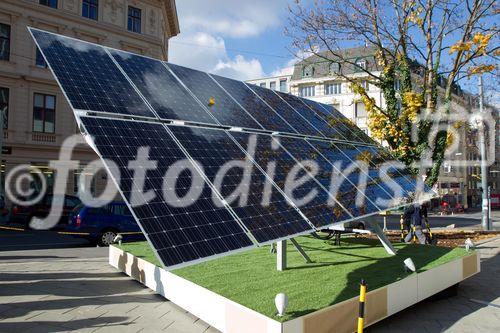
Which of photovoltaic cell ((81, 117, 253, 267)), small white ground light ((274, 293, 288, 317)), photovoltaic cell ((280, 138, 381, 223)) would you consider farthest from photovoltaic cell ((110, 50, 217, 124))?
small white ground light ((274, 293, 288, 317))

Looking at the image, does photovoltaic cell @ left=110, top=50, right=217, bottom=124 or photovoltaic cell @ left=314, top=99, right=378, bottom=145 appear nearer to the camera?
photovoltaic cell @ left=110, top=50, right=217, bottom=124

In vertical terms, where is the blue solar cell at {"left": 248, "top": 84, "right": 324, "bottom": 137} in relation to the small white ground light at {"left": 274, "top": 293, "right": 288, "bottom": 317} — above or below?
above

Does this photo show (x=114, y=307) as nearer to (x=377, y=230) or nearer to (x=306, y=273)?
(x=306, y=273)

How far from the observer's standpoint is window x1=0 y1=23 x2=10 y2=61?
2798 cm

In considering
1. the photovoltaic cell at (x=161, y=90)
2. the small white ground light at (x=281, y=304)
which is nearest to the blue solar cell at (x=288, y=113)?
the photovoltaic cell at (x=161, y=90)

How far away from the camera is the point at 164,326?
650 centimetres

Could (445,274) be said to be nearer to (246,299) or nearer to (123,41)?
(246,299)


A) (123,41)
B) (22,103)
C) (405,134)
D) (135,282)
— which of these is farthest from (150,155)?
(123,41)

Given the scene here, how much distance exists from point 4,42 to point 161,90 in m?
27.1

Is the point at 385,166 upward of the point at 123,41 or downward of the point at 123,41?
downward

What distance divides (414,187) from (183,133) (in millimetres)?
7876

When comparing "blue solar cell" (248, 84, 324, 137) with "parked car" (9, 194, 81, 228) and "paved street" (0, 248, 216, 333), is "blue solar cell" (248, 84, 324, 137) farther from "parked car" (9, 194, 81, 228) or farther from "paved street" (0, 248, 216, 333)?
"parked car" (9, 194, 81, 228)

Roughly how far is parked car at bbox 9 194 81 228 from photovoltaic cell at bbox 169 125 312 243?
1834 cm

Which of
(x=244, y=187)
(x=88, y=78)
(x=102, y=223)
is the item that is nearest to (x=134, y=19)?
(x=102, y=223)
